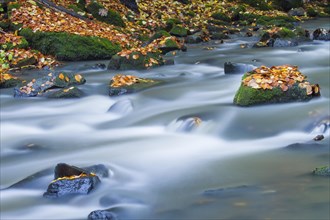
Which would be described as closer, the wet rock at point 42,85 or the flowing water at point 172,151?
the flowing water at point 172,151

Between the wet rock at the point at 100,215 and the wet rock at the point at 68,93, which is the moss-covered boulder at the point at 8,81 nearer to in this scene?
the wet rock at the point at 68,93

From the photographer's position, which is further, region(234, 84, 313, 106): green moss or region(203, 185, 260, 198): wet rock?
region(234, 84, 313, 106): green moss

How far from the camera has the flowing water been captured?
14.4 feet

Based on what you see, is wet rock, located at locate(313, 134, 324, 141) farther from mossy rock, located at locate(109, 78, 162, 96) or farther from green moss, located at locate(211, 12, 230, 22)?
green moss, located at locate(211, 12, 230, 22)

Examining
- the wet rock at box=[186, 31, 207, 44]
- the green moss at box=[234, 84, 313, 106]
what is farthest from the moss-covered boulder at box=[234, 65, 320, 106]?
the wet rock at box=[186, 31, 207, 44]

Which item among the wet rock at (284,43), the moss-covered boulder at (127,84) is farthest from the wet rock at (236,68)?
the wet rock at (284,43)

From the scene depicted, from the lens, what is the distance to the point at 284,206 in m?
4.16

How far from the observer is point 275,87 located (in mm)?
7043

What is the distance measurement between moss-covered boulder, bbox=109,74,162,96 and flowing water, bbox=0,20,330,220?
7.2 inches

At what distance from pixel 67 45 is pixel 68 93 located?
3406 millimetres

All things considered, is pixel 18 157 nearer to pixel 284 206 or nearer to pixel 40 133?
pixel 40 133

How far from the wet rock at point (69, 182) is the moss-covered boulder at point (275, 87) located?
3.11m

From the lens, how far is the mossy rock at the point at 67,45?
1150 centimetres

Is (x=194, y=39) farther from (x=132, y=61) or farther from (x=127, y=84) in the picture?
(x=127, y=84)
